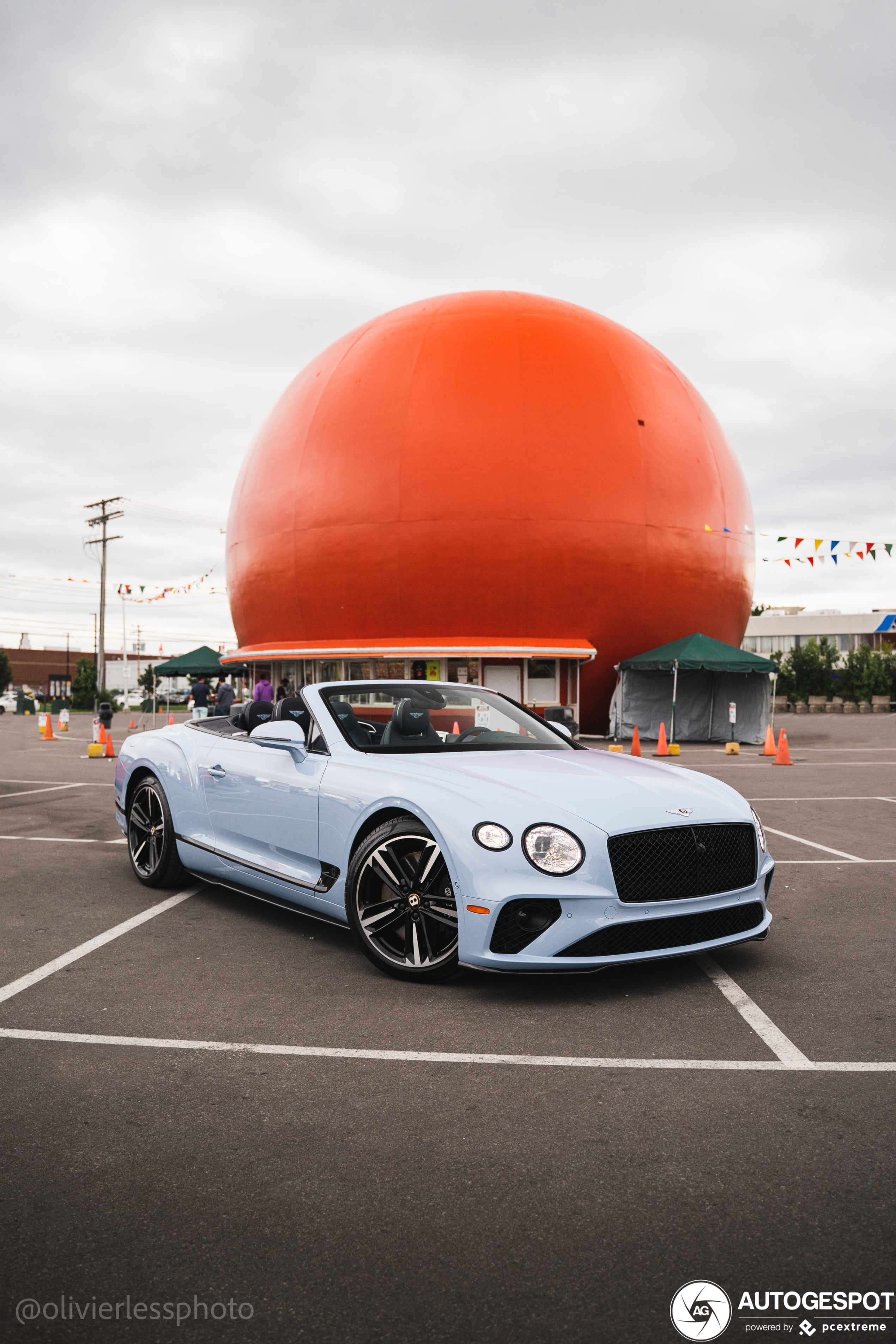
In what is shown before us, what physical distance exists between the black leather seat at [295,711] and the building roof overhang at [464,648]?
18593 mm

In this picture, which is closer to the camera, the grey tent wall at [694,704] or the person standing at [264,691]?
the person standing at [264,691]

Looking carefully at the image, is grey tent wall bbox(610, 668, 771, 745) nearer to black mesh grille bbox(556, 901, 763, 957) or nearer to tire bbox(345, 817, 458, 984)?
black mesh grille bbox(556, 901, 763, 957)

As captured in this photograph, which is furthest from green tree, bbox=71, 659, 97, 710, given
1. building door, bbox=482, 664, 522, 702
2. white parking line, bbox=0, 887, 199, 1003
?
white parking line, bbox=0, 887, 199, 1003

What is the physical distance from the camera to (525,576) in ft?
82.4

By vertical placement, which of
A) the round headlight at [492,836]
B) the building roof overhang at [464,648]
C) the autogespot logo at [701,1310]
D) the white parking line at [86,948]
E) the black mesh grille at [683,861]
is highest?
the building roof overhang at [464,648]

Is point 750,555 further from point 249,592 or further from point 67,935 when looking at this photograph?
point 67,935

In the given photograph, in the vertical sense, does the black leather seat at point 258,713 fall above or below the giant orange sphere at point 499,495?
below

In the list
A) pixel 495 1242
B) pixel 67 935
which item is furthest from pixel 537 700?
pixel 495 1242

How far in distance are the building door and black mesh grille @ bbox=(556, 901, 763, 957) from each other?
20860mm

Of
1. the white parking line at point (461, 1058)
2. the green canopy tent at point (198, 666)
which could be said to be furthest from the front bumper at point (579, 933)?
the green canopy tent at point (198, 666)

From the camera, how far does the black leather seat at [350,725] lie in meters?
5.58

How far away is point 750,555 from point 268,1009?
92.8 ft

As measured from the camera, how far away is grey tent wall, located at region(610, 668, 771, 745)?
82.3 feet

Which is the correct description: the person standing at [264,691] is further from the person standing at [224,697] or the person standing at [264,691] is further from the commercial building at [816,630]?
the commercial building at [816,630]
